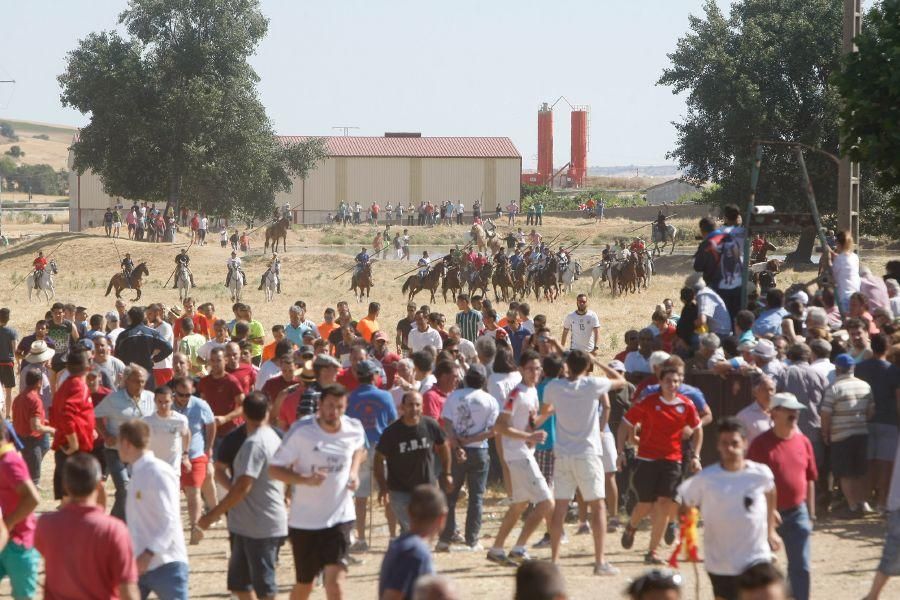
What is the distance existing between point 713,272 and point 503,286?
997 inches

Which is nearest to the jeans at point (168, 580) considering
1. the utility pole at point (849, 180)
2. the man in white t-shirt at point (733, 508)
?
the man in white t-shirt at point (733, 508)

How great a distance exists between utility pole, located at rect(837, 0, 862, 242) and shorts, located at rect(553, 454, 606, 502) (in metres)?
9.84

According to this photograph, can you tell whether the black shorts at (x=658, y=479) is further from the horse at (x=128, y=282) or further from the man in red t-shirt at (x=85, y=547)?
the horse at (x=128, y=282)

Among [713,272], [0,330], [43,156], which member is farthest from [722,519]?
[43,156]

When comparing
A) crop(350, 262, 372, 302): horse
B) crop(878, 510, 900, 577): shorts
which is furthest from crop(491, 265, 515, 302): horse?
crop(878, 510, 900, 577): shorts

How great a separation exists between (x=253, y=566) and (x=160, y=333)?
27.1 feet

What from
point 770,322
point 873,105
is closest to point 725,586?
point 770,322

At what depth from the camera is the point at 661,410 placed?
10.2 meters

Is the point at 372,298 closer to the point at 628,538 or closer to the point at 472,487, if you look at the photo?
the point at 472,487

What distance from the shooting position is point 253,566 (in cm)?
830

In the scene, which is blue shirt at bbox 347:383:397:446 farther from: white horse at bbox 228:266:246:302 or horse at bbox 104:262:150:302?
horse at bbox 104:262:150:302

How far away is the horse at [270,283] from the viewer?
40.4 metres

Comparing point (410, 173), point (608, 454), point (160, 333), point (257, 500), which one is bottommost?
point (608, 454)

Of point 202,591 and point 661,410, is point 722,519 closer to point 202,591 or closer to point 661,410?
point 661,410
